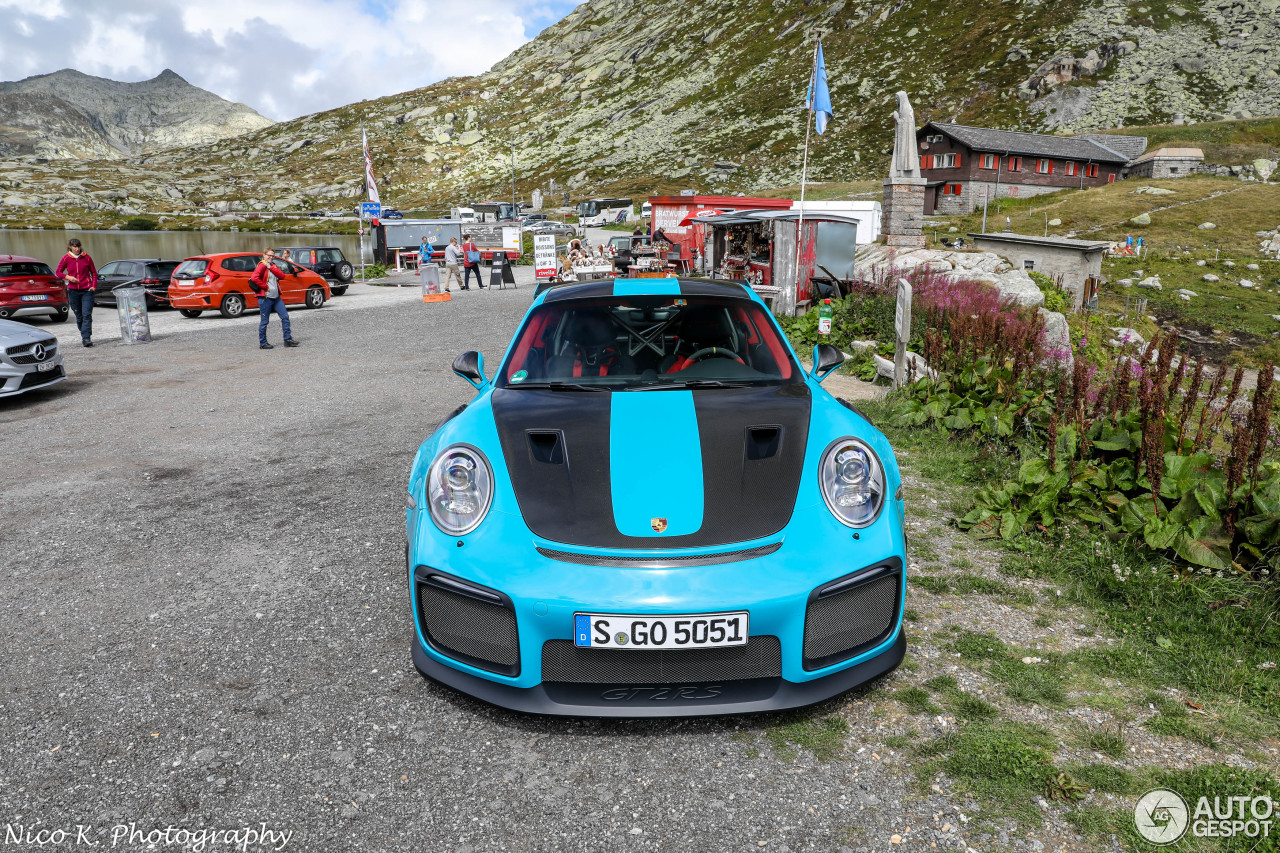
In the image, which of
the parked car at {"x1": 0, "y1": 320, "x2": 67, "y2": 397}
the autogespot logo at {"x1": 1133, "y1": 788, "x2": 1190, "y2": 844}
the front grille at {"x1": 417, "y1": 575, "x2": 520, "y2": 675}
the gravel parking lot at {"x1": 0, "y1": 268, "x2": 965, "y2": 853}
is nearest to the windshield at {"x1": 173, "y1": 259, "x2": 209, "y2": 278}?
the parked car at {"x1": 0, "y1": 320, "x2": 67, "y2": 397}

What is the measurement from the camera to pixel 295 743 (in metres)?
2.85

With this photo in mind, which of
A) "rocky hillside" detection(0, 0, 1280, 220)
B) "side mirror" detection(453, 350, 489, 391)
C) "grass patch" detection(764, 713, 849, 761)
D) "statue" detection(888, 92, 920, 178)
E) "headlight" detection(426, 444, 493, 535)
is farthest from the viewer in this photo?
"rocky hillside" detection(0, 0, 1280, 220)

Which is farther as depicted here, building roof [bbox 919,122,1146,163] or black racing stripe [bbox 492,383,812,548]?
building roof [bbox 919,122,1146,163]

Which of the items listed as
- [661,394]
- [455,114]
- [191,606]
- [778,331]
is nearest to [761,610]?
[661,394]

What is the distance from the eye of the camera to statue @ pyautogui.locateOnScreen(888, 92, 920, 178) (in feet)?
65.9

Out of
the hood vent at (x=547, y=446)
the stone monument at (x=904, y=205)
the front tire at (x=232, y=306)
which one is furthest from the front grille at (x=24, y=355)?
the stone monument at (x=904, y=205)

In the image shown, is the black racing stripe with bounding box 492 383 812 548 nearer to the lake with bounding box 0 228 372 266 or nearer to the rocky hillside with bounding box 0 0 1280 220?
the lake with bounding box 0 228 372 266

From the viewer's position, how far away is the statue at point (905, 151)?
20078 mm

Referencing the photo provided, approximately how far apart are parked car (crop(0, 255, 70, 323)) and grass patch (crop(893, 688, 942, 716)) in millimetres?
20841

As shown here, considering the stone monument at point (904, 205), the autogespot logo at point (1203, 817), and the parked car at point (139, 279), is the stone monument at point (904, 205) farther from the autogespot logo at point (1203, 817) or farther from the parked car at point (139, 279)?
the parked car at point (139, 279)

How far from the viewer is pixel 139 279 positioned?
21.0m

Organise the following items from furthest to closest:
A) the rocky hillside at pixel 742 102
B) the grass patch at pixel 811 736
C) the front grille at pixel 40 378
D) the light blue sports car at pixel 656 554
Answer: the rocky hillside at pixel 742 102
the front grille at pixel 40 378
the grass patch at pixel 811 736
the light blue sports car at pixel 656 554

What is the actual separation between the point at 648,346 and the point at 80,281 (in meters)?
14.8

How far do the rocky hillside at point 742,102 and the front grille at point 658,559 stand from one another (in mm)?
84883
